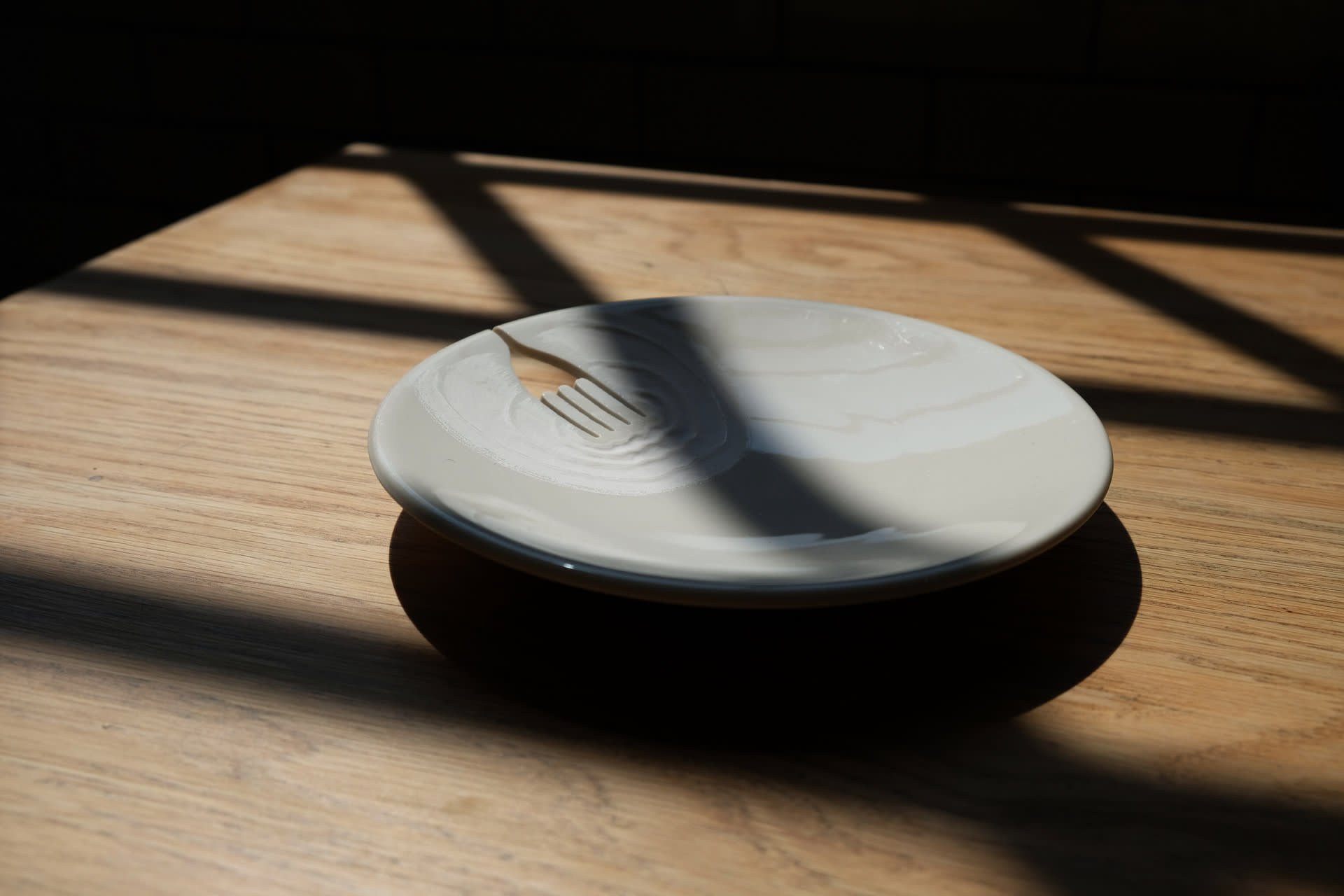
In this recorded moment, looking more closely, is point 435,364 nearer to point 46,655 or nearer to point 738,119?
point 46,655

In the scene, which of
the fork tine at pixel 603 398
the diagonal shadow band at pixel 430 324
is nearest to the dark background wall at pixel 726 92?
the diagonal shadow band at pixel 430 324

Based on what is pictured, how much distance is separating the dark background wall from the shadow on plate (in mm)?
1194

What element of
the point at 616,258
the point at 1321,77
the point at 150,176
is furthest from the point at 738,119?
the point at 150,176

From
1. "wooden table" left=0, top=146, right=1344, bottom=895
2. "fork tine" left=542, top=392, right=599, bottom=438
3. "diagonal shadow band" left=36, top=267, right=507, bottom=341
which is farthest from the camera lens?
"diagonal shadow band" left=36, top=267, right=507, bottom=341

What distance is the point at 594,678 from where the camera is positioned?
0.37 metres

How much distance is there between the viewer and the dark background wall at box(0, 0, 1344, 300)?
1.42m

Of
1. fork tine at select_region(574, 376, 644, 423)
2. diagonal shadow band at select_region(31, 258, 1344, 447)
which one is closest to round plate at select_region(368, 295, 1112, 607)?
fork tine at select_region(574, 376, 644, 423)

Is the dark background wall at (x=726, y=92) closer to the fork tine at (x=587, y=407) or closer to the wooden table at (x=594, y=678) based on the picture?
the wooden table at (x=594, y=678)

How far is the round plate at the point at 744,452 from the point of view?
0.36 meters

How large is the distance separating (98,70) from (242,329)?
1515 mm

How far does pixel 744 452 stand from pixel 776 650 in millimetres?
121

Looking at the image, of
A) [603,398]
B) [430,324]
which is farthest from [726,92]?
[603,398]

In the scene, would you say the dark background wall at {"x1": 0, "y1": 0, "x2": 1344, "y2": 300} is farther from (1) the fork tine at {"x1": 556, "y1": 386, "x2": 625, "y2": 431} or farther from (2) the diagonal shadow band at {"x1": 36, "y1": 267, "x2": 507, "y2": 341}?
(1) the fork tine at {"x1": 556, "y1": 386, "x2": 625, "y2": 431}

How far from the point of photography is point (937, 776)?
1.09 ft
